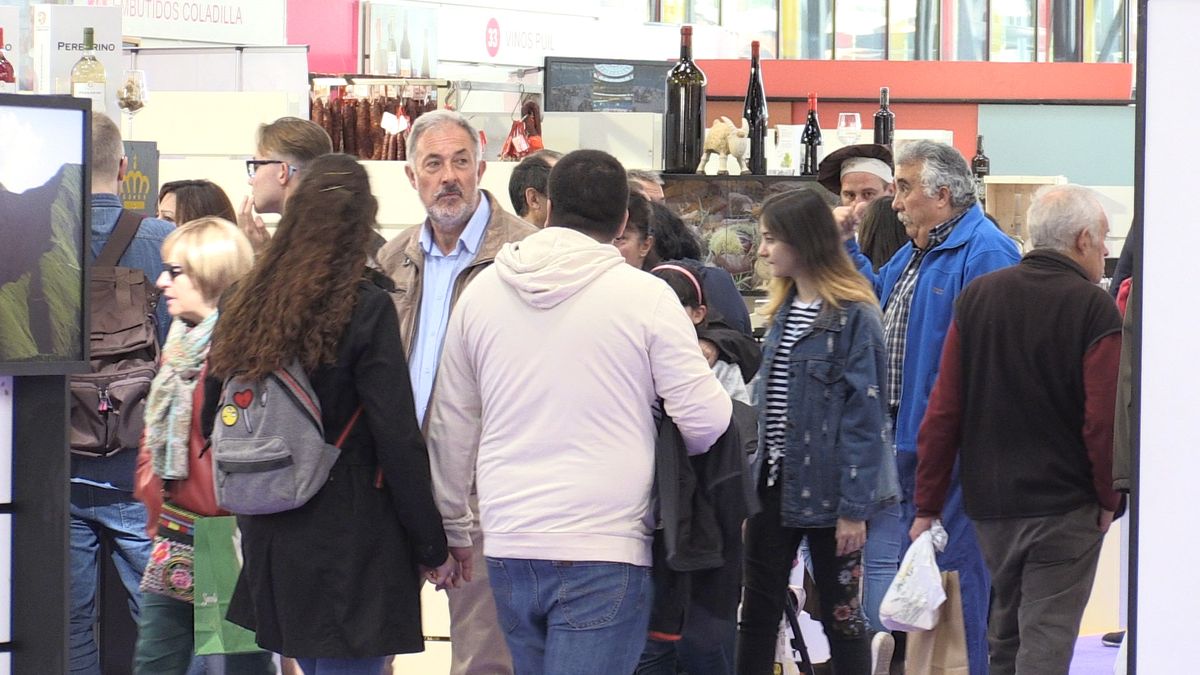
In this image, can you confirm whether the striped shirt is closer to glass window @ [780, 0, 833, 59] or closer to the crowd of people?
the crowd of people

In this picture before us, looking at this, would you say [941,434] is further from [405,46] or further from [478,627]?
[405,46]

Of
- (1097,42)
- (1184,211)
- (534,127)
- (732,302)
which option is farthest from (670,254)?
(1097,42)

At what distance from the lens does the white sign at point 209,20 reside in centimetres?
1140

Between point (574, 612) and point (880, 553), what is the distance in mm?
1246

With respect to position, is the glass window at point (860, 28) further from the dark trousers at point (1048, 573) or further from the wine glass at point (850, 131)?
the dark trousers at point (1048, 573)

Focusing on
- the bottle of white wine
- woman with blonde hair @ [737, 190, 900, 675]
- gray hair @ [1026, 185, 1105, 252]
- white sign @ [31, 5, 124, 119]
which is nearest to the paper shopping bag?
woman with blonde hair @ [737, 190, 900, 675]

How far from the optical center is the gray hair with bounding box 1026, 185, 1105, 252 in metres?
3.28

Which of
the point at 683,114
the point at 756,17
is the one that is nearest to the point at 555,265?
the point at 683,114

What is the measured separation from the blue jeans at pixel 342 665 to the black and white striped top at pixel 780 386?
3.67 feet

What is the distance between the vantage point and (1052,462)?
3.19 metres

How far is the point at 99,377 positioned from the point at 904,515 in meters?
1.99

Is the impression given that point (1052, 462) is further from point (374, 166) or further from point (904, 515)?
point (374, 166)

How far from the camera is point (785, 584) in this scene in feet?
11.2

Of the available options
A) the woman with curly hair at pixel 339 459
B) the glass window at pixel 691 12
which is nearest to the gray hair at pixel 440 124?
the woman with curly hair at pixel 339 459
